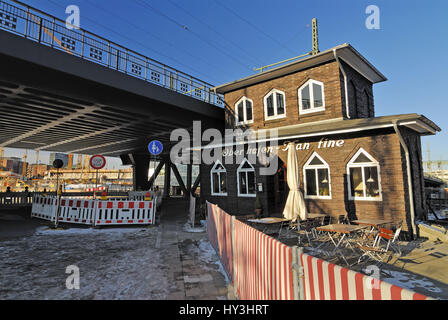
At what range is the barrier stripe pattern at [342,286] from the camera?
1647mm

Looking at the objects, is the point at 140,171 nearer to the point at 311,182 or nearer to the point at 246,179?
the point at 246,179

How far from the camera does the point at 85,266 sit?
5.88 meters

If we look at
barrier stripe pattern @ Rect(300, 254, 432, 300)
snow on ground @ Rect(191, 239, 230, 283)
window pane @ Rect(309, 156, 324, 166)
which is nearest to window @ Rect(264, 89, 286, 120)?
window pane @ Rect(309, 156, 324, 166)

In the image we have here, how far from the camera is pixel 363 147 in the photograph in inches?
385

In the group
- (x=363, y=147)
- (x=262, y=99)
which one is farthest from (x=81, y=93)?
(x=363, y=147)

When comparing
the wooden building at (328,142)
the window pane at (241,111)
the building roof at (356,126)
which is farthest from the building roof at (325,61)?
the building roof at (356,126)

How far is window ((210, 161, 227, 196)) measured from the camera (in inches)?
570

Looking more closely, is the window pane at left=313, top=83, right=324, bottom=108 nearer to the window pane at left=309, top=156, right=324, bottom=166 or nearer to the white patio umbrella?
the window pane at left=309, top=156, right=324, bottom=166

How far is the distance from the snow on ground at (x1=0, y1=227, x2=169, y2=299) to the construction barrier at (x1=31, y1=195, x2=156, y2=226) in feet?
4.86

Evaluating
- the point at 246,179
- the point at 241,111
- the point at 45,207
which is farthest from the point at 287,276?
the point at 241,111

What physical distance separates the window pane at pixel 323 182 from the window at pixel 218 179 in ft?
17.6

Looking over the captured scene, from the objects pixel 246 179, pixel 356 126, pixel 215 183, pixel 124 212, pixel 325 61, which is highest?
pixel 325 61

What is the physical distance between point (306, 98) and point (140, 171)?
2449 centimetres
